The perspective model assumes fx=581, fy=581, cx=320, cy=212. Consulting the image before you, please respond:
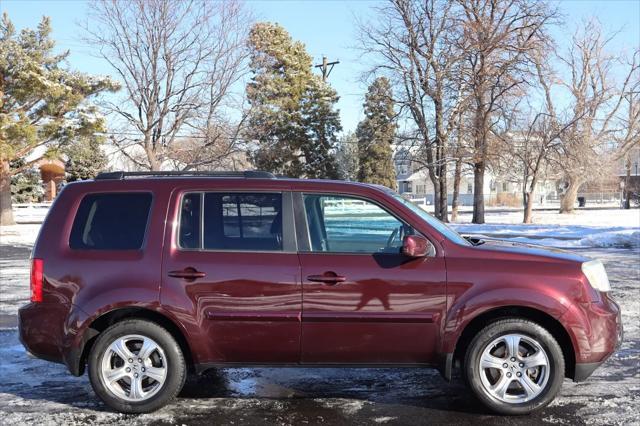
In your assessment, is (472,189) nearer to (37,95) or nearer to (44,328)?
(37,95)

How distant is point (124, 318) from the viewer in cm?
444

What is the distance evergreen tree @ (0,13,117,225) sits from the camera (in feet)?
80.4

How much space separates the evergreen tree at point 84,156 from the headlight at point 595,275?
13.6m

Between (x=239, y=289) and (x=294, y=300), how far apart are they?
415 mm

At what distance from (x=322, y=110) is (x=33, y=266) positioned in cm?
3442

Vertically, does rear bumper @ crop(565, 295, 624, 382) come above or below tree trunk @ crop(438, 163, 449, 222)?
below

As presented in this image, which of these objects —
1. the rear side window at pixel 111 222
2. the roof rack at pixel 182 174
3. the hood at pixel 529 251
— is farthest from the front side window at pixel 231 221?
the hood at pixel 529 251

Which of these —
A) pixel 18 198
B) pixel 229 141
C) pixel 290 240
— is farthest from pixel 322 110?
pixel 290 240

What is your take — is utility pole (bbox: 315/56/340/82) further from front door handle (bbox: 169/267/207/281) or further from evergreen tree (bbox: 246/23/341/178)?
front door handle (bbox: 169/267/207/281)

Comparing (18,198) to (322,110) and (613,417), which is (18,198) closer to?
(322,110)

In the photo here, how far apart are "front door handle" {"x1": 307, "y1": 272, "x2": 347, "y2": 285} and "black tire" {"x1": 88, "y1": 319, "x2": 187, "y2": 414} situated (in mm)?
1170

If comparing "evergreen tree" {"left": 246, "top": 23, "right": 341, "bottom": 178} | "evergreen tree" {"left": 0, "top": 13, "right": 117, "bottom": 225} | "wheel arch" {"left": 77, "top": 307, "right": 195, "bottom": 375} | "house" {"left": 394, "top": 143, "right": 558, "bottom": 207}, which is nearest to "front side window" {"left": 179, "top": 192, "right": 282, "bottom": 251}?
"wheel arch" {"left": 77, "top": 307, "right": 195, "bottom": 375}

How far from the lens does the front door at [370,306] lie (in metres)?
4.27

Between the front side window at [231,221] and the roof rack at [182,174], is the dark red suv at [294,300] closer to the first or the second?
the front side window at [231,221]
